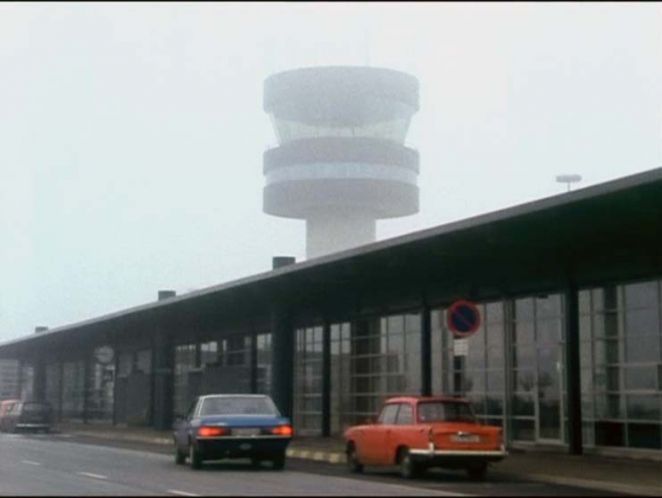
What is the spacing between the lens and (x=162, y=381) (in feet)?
207

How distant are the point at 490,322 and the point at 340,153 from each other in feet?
343

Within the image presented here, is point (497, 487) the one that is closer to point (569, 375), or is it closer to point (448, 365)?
point (569, 375)

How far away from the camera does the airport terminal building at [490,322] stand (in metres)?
29.3

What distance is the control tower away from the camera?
140 meters

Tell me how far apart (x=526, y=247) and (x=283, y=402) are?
1849 centimetres

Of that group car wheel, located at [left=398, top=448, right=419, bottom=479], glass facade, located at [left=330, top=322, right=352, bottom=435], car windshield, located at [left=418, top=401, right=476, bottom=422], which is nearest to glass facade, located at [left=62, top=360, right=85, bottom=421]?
glass facade, located at [left=330, top=322, right=352, bottom=435]

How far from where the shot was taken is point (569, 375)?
3225cm

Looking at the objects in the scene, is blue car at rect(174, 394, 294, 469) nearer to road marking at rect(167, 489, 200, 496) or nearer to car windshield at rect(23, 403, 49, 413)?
road marking at rect(167, 489, 200, 496)

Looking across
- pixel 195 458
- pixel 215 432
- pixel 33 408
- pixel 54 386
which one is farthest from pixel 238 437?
pixel 54 386

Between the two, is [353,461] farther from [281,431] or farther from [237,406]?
[237,406]

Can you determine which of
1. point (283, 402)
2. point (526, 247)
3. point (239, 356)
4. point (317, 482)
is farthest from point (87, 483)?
point (239, 356)

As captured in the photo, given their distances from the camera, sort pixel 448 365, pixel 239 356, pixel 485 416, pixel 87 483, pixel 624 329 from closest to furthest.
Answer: pixel 87 483
pixel 624 329
pixel 485 416
pixel 448 365
pixel 239 356

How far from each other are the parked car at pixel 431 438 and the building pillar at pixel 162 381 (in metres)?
35.7

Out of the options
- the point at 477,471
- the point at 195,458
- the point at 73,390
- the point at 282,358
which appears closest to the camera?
the point at 477,471
